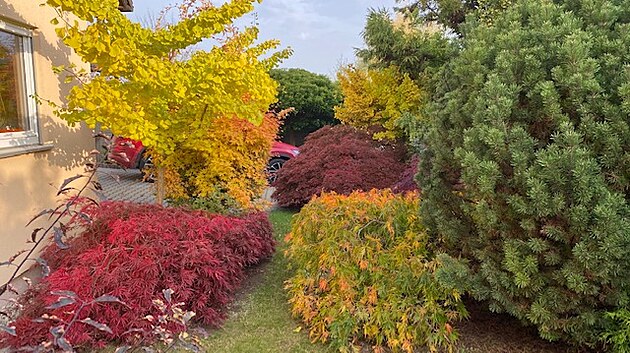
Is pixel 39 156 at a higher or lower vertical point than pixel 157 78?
lower

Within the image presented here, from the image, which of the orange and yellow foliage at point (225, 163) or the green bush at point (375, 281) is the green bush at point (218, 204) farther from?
the green bush at point (375, 281)

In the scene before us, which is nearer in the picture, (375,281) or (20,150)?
(375,281)

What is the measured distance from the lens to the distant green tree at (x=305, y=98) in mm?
15812

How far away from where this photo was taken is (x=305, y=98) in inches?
625

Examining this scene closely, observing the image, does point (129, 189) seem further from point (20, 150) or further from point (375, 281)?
point (375, 281)

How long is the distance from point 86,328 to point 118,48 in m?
2.17

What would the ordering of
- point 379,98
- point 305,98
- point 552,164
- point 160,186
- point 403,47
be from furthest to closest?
point 305,98 → point 379,98 → point 403,47 → point 160,186 → point 552,164

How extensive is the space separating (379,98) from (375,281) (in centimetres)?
622

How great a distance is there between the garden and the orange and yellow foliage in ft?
0.08

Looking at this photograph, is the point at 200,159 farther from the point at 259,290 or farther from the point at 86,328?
the point at 86,328

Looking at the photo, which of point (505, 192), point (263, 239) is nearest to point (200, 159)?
point (263, 239)

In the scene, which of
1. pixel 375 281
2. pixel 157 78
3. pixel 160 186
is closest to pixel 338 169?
pixel 160 186

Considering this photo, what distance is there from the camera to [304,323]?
3.46 meters

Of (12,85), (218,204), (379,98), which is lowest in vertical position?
(218,204)
